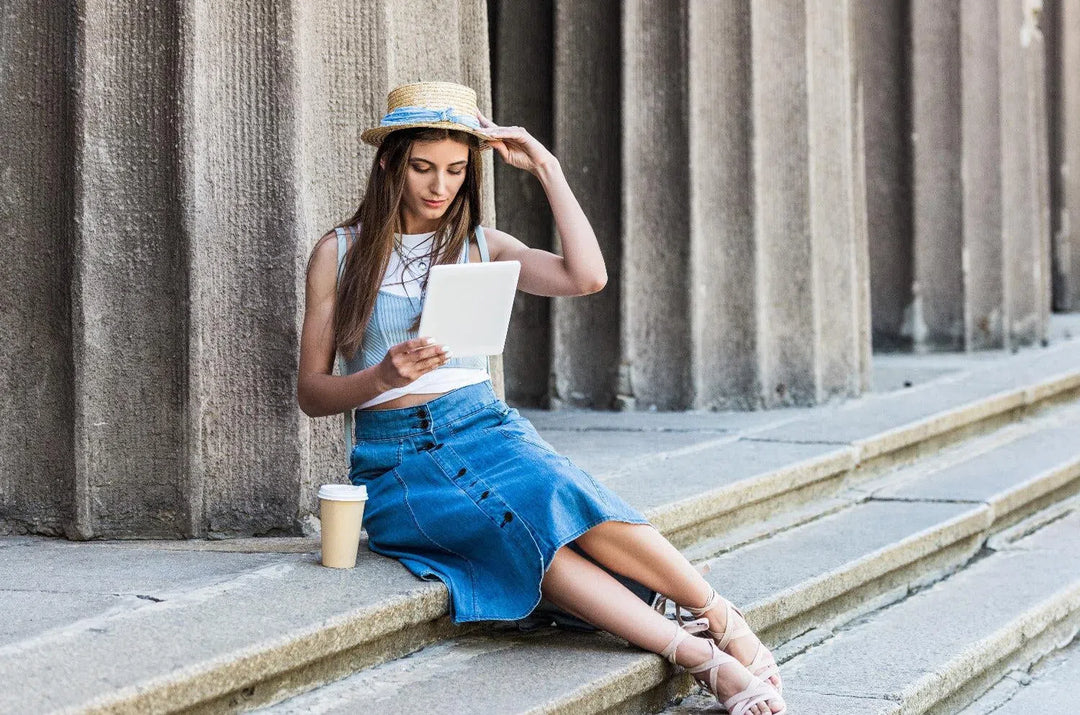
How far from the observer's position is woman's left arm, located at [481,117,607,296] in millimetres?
3260

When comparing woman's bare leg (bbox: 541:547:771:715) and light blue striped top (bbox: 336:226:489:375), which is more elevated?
light blue striped top (bbox: 336:226:489:375)

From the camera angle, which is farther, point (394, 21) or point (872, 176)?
point (872, 176)

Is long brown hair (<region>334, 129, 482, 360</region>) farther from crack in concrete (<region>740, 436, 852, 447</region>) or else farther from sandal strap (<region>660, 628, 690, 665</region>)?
crack in concrete (<region>740, 436, 852, 447</region>)

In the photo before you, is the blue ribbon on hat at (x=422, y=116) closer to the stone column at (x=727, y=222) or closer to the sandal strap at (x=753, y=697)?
the sandal strap at (x=753, y=697)

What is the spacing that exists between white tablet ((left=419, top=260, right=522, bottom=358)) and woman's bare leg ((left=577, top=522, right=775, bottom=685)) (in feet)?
1.60

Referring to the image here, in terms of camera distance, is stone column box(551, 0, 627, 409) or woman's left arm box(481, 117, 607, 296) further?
stone column box(551, 0, 627, 409)

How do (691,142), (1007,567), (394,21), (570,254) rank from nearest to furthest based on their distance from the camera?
(570,254), (394,21), (1007,567), (691,142)

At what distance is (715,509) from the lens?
405 centimetres

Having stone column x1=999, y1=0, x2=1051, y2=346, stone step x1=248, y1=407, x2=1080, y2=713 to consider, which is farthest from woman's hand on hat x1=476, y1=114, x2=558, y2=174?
stone column x1=999, y1=0, x2=1051, y2=346

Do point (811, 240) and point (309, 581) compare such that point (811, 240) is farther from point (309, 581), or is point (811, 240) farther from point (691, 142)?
point (309, 581)

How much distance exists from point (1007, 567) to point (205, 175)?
2754mm

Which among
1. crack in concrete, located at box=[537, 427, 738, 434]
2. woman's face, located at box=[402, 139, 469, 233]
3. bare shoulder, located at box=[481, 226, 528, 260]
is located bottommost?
crack in concrete, located at box=[537, 427, 738, 434]

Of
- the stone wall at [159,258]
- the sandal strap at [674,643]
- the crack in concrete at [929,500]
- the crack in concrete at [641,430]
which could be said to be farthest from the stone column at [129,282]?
the crack in concrete at [929,500]

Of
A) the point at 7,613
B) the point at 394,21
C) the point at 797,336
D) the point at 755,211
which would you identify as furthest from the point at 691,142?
the point at 7,613
